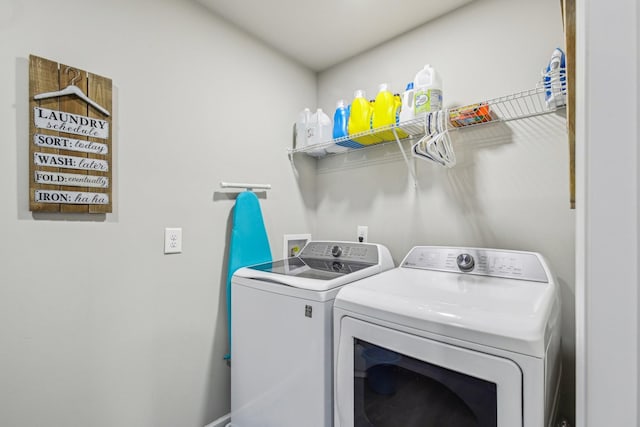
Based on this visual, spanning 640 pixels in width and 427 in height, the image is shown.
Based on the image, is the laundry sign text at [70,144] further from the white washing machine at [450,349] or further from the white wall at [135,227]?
the white washing machine at [450,349]

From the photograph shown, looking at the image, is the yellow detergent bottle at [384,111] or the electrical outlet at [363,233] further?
the electrical outlet at [363,233]

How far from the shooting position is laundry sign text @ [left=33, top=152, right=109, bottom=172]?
3.84 feet

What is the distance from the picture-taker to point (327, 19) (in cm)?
183

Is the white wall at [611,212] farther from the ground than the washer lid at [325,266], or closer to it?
farther from the ground

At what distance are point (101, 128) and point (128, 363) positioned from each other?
3.73ft

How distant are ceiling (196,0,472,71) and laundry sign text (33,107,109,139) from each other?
38.4 inches

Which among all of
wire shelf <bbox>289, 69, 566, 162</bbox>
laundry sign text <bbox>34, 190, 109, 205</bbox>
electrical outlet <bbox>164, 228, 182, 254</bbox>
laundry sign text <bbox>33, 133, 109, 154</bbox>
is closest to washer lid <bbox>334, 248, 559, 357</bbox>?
wire shelf <bbox>289, 69, 566, 162</bbox>

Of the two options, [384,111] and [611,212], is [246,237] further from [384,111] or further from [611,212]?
[611,212]

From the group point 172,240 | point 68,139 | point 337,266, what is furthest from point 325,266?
point 68,139

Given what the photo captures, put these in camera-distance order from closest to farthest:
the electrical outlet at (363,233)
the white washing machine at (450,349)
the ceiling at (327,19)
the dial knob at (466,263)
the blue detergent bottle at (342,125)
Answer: the white washing machine at (450,349)
the dial knob at (466,263)
the ceiling at (327,19)
the blue detergent bottle at (342,125)
the electrical outlet at (363,233)

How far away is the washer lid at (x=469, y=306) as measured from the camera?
799 millimetres

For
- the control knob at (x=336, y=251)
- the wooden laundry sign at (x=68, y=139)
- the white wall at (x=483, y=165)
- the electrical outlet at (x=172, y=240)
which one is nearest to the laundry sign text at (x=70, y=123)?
the wooden laundry sign at (x=68, y=139)

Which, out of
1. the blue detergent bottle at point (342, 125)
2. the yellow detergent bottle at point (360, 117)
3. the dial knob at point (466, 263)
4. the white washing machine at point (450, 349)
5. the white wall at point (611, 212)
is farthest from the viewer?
the blue detergent bottle at point (342, 125)

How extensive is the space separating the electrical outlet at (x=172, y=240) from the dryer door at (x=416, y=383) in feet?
3.35
